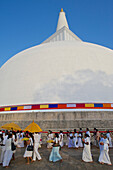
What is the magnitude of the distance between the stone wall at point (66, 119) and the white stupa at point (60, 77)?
38.5 inches

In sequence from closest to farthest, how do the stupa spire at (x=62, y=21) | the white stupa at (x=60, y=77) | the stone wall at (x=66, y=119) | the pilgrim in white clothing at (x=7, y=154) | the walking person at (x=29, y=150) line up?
1. the pilgrim in white clothing at (x=7, y=154)
2. the walking person at (x=29, y=150)
3. the stone wall at (x=66, y=119)
4. the white stupa at (x=60, y=77)
5. the stupa spire at (x=62, y=21)

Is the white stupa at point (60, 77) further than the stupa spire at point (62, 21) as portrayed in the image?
No

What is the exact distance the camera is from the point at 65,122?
9.59 m

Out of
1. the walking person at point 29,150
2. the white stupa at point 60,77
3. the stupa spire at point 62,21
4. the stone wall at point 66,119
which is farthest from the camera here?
the stupa spire at point 62,21

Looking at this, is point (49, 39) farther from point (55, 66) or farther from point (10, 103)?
point (10, 103)

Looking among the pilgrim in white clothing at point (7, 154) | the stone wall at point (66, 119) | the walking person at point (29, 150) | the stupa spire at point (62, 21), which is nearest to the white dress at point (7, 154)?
the pilgrim in white clothing at point (7, 154)

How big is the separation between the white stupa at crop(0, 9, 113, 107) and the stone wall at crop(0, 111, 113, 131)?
3.21ft

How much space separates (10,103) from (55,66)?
4988 mm

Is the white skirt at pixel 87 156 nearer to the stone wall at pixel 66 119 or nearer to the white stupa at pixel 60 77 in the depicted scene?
the stone wall at pixel 66 119

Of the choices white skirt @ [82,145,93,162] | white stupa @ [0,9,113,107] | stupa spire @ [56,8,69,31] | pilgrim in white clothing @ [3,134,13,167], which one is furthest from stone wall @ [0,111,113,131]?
stupa spire @ [56,8,69,31]

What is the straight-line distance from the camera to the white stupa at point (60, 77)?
10.5 meters

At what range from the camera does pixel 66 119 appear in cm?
980

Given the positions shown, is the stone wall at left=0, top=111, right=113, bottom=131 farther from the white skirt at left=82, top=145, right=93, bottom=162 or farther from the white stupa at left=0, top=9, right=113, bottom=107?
the white skirt at left=82, top=145, right=93, bottom=162

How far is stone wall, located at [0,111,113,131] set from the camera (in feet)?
31.1
